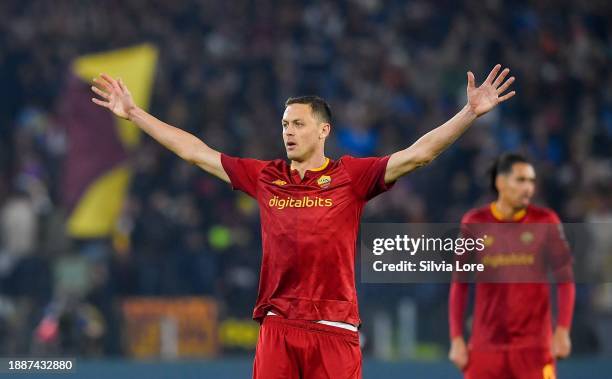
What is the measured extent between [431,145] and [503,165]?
2155 mm

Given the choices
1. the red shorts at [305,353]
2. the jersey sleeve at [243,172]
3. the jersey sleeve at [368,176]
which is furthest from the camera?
the jersey sleeve at [243,172]

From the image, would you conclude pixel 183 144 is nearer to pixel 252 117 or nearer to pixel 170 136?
pixel 170 136

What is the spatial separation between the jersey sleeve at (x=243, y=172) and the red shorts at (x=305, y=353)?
2.37ft

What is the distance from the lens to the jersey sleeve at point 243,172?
6363mm

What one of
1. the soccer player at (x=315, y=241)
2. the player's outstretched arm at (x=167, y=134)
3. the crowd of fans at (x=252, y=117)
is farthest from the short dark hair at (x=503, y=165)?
the crowd of fans at (x=252, y=117)

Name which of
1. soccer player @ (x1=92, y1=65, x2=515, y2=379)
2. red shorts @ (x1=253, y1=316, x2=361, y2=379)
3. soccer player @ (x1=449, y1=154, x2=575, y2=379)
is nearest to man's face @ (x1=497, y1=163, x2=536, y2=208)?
soccer player @ (x1=449, y1=154, x2=575, y2=379)

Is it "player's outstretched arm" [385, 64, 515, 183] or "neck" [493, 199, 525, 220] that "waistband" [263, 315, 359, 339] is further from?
"neck" [493, 199, 525, 220]

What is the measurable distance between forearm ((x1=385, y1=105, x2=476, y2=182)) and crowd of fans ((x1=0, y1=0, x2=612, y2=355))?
5.83 meters

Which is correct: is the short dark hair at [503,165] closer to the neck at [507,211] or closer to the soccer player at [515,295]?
the soccer player at [515,295]

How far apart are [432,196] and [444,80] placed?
103 inches

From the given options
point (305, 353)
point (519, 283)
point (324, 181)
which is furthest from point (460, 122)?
point (519, 283)

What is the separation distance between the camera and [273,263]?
20.0 feet

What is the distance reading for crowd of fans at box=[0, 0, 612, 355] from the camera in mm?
13109

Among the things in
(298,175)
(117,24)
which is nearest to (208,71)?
(117,24)
